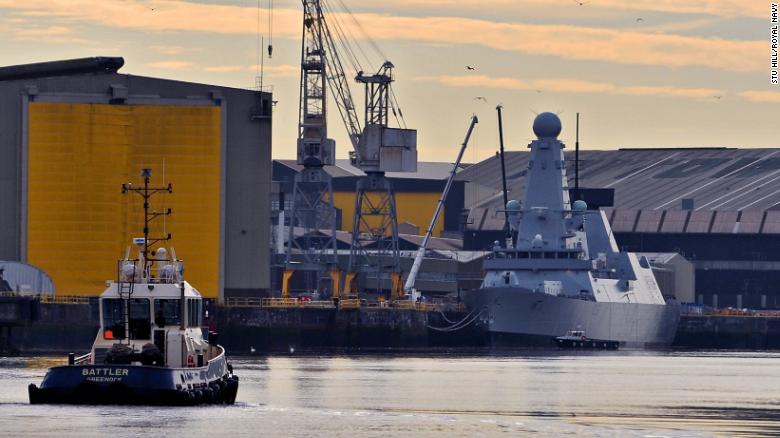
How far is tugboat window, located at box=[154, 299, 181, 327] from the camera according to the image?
65.2 m

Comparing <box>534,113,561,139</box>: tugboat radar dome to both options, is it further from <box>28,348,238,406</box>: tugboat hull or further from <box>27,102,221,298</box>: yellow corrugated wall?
<box>28,348,238,406</box>: tugboat hull

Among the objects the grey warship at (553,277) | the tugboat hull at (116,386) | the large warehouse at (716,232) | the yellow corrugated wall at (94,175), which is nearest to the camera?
the tugboat hull at (116,386)

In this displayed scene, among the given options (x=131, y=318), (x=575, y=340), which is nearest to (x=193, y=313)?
(x=131, y=318)

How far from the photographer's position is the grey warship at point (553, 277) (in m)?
142

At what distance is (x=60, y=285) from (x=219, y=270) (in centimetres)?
1013

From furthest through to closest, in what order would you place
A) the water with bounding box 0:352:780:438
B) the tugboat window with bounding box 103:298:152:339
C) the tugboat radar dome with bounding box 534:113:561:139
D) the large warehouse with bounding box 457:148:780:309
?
1. the large warehouse with bounding box 457:148:780:309
2. the tugboat radar dome with bounding box 534:113:561:139
3. the tugboat window with bounding box 103:298:152:339
4. the water with bounding box 0:352:780:438

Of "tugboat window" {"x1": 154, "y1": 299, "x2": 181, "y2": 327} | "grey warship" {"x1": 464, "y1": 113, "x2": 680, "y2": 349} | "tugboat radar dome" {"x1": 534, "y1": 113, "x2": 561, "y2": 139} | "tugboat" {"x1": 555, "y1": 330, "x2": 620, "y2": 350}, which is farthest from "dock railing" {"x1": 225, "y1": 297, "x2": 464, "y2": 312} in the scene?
"tugboat window" {"x1": 154, "y1": 299, "x2": 181, "y2": 327}

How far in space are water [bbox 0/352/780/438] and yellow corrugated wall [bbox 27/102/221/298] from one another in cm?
2121

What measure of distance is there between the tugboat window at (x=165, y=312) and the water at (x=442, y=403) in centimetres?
290

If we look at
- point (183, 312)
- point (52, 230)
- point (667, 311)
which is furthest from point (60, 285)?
point (183, 312)

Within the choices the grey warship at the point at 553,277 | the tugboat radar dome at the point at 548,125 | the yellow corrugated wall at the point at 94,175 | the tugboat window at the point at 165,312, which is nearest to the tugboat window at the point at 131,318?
the tugboat window at the point at 165,312

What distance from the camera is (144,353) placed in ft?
209

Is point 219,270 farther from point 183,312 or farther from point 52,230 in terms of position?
point 183,312

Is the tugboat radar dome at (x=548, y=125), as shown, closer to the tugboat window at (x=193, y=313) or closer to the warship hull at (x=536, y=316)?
the warship hull at (x=536, y=316)
